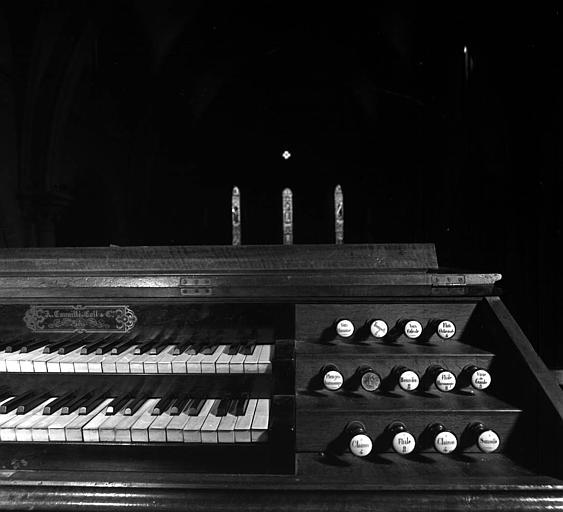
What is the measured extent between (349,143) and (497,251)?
1.20m

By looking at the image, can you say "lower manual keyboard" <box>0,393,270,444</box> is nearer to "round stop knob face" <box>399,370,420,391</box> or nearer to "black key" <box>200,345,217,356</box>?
"black key" <box>200,345,217,356</box>

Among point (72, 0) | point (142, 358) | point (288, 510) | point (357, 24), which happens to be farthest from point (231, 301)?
point (72, 0)

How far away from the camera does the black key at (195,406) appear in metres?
1.28

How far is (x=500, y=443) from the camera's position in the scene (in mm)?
1196

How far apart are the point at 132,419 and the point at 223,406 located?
0.28 metres

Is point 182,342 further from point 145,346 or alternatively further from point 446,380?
point 446,380

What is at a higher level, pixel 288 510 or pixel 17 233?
pixel 17 233

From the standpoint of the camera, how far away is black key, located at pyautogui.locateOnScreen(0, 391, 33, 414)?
4.31ft

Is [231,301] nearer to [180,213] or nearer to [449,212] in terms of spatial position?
[180,213]

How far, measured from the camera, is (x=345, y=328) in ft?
4.52

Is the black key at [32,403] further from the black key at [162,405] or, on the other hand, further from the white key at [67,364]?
the black key at [162,405]

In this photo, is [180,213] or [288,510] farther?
[180,213]

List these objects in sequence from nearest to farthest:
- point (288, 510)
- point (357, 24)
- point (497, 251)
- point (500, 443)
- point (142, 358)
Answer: point (288, 510) < point (500, 443) < point (142, 358) < point (497, 251) < point (357, 24)

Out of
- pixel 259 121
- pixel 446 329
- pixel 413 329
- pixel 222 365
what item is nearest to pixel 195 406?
pixel 222 365
